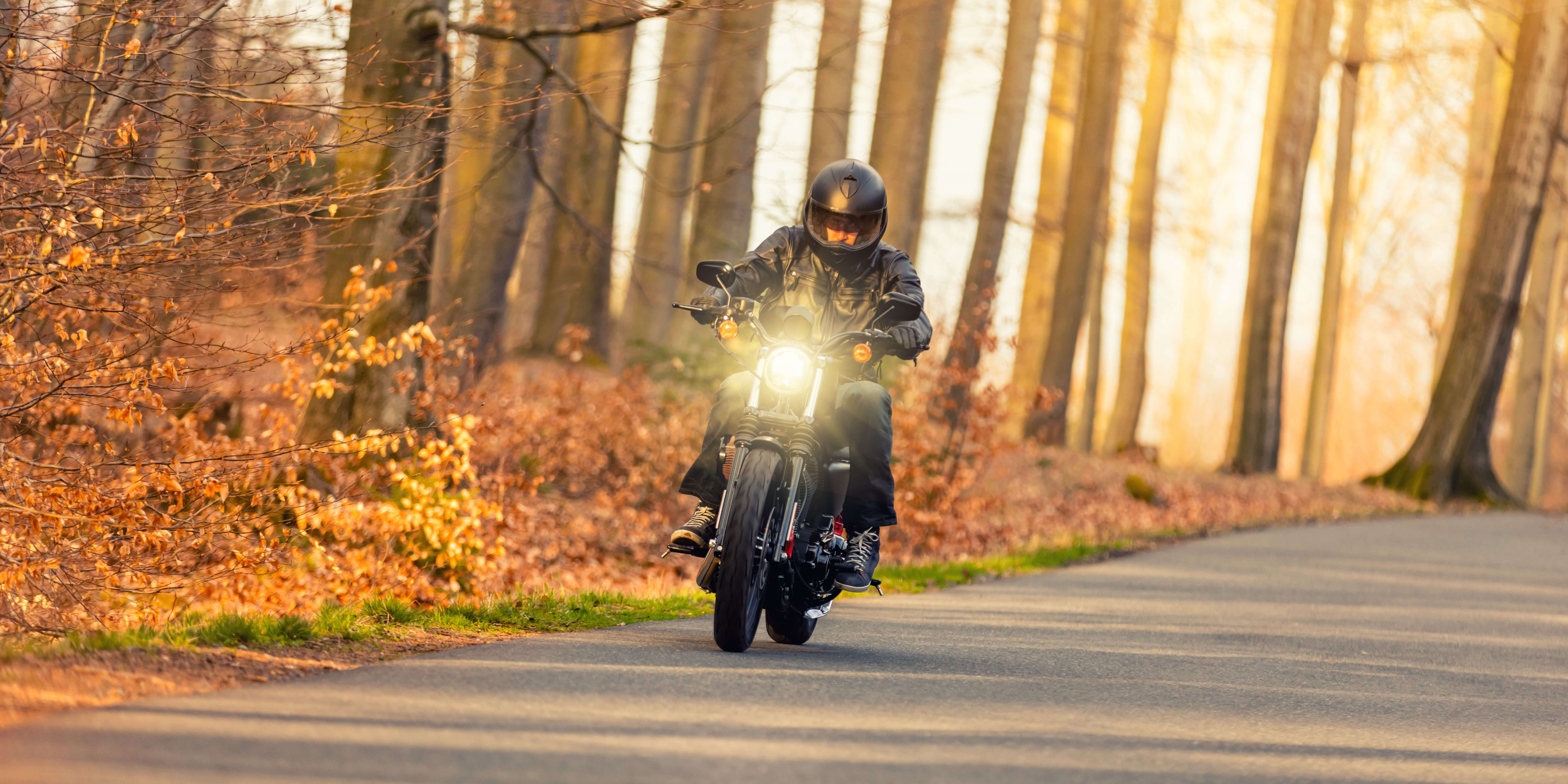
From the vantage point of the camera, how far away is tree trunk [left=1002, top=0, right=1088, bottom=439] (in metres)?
27.4

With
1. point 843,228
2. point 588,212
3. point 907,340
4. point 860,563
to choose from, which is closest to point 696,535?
point 860,563

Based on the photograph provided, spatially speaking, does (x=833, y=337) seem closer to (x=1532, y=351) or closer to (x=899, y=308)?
(x=899, y=308)

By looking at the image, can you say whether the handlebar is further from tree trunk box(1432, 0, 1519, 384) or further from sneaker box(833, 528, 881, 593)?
tree trunk box(1432, 0, 1519, 384)

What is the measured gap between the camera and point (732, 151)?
71.8 ft

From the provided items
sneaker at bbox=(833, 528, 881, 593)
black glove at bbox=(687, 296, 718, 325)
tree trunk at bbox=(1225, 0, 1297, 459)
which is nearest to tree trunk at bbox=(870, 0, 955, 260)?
tree trunk at bbox=(1225, 0, 1297, 459)

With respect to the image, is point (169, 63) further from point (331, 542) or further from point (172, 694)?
point (172, 694)

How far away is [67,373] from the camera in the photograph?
7.53 metres

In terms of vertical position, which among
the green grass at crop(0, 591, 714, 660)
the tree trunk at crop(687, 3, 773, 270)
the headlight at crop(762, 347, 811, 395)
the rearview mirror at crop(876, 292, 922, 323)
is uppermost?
the tree trunk at crop(687, 3, 773, 270)

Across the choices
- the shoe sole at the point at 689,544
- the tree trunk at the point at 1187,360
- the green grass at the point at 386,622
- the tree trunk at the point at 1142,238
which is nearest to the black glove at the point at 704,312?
the shoe sole at the point at 689,544

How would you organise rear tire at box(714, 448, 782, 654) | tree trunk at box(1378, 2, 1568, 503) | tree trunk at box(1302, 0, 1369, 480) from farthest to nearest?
1. tree trunk at box(1302, 0, 1369, 480)
2. tree trunk at box(1378, 2, 1568, 503)
3. rear tire at box(714, 448, 782, 654)

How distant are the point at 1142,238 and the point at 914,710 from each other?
81.9ft

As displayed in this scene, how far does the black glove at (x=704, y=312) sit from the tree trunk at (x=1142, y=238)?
22.0m

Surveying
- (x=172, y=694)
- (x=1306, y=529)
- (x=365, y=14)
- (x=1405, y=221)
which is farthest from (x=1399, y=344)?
(x=172, y=694)

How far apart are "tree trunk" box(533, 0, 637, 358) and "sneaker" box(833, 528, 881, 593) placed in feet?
40.1
